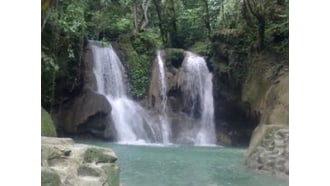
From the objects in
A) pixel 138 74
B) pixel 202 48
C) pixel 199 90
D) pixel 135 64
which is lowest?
pixel 199 90

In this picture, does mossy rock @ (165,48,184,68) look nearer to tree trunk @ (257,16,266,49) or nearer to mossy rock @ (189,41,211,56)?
mossy rock @ (189,41,211,56)

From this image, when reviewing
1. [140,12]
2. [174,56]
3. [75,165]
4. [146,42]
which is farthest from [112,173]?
[174,56]

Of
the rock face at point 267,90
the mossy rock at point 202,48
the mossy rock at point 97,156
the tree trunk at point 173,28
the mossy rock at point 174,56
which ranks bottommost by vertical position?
the mossy rock at point 97,156

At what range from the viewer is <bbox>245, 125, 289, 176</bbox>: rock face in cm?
360

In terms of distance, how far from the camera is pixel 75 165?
2807mm

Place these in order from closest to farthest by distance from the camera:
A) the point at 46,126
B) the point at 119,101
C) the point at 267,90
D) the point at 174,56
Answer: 1. the point at 46,126
2. the point at 267,90
3. the point at 119,101
4. the point at 174,56

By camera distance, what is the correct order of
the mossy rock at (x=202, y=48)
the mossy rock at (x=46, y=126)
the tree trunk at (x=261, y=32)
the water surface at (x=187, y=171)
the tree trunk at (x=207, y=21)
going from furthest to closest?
1. the mossy rock at (x=202, y=48)
2. the tree trunk at (x=207, y=21)
3. the tree trunk at (x=261, y=32)
4. the mossy rock at (x=46, y=126)
5. the water surface at (x=187, y=171)

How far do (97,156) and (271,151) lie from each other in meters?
1.54

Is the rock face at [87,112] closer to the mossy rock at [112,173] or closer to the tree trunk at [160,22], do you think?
the tree trunk at [160,22]

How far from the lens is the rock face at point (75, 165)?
2686 mm

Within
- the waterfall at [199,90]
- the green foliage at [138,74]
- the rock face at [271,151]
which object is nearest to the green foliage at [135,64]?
the green foliage at [138,74]

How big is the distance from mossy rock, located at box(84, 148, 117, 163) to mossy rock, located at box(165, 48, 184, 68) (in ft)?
16.2

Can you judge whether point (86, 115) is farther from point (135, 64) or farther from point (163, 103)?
point (135, 64)
